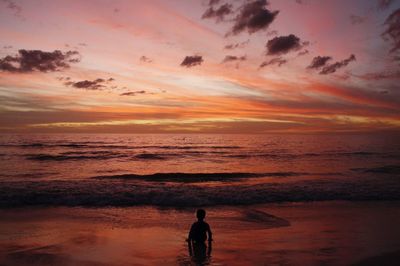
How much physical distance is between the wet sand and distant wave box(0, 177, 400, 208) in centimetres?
171

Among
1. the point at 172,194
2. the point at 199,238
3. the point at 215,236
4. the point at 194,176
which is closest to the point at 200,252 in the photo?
the point at 199,238

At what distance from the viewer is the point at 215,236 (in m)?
11.4

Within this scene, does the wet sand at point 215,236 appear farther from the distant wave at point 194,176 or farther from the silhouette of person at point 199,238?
the distant wave at point 194,176

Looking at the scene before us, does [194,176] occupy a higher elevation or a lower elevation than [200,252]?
lower

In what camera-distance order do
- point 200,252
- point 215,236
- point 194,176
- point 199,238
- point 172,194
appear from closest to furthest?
1. point 200,252
2. point 199,238
3. point 215,236
4. point 172,194
5. point 194,176

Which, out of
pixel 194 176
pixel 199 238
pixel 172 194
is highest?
pixel 199 238

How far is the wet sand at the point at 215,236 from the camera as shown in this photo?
362 inches

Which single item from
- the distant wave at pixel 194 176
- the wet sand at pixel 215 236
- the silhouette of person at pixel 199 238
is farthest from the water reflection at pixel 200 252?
the distant wave at pixel 194 176

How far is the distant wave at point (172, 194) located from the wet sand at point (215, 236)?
67.4 inches

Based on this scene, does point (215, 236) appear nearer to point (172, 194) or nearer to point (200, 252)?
point (200, 252)

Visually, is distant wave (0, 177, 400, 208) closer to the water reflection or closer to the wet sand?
the wet sand

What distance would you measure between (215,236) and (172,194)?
8595 mm

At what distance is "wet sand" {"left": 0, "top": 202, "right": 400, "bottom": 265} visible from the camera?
30.2 feet

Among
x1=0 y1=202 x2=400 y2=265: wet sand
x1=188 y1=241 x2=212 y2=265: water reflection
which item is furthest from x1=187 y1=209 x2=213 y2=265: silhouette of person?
x1=0 y1=202 x2=400 y2=265: wet sand
